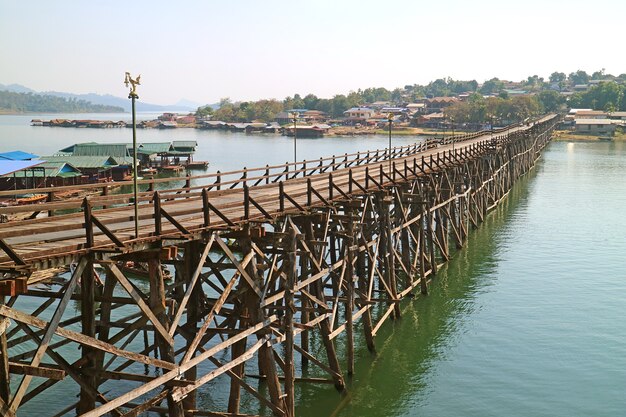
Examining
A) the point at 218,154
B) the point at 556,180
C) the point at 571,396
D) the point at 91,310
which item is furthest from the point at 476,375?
the point at 218,154

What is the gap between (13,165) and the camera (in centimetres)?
5206

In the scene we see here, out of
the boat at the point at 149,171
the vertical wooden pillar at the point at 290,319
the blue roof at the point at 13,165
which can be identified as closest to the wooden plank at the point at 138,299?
the vertical wooden pillar at the point at 290,319

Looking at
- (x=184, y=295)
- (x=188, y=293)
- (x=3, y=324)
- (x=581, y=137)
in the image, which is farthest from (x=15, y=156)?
(x=581, y=137)

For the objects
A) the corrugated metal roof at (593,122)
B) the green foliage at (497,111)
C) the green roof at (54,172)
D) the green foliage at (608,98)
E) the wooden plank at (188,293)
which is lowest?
the green roof at (54,172)

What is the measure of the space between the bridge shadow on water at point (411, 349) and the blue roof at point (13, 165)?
1227 inches

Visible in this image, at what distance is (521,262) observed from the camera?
35.4m

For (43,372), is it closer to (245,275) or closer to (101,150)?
(245,275)

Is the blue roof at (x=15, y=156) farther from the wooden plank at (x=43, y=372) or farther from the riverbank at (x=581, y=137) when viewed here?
the riverbank at (x=581, y=137)

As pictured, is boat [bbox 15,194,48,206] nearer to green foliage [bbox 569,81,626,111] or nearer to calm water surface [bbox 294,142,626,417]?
calm water surface [bbox 294,142,626,417]

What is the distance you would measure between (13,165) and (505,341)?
4039cm

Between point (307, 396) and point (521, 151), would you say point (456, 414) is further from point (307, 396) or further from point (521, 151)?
point (521, 151)

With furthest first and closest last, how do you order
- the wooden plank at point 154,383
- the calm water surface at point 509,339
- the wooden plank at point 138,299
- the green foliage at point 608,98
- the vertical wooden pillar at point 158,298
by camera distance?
the green foliage at point 608,98
the calm water surface at point 509,339
the vertical wooden pillar at point 158,298
the wooden plank at point 138,299
the wooden plank at point 154,383

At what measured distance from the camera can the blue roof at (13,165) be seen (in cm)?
4919

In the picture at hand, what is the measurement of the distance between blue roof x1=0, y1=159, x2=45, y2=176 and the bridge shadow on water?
31.2 meters
